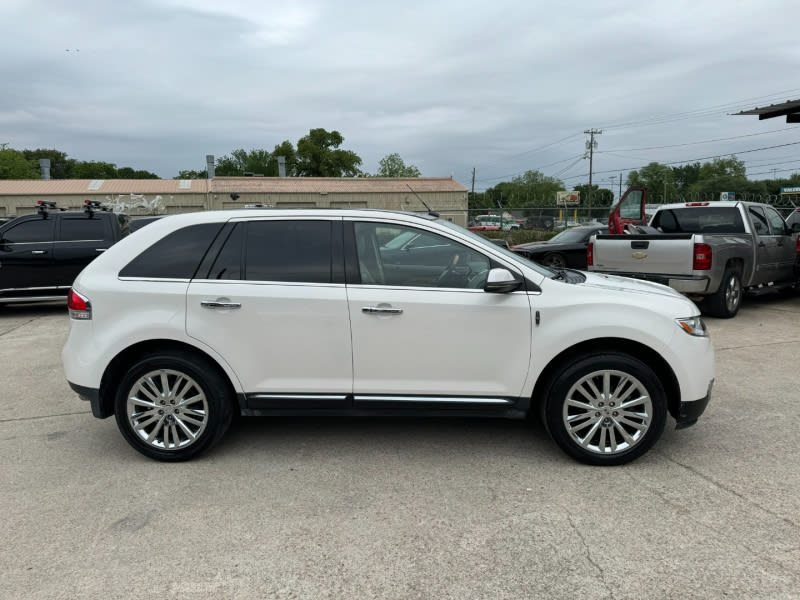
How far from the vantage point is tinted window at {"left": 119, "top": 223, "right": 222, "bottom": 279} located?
398cm

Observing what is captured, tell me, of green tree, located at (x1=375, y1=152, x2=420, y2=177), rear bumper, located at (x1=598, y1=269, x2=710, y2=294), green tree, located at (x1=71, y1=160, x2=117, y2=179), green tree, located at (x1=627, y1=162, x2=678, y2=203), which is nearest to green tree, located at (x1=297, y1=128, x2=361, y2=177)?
green tree, located at (x1=375, y1=152, x2=420, y2=177)

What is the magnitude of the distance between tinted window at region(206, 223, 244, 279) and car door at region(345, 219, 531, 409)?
765mm

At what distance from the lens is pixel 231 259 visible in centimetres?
399

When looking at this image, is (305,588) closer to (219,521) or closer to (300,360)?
(219,521)

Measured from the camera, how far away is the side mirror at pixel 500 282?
3.69 meters

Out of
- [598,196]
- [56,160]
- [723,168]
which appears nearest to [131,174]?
[56,160]

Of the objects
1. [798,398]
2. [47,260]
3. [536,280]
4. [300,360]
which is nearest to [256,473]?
[300,360]

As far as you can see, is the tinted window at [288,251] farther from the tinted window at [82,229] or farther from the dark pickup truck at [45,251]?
the tinted window at [82,229]

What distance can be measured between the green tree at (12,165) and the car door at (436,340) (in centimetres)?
8409

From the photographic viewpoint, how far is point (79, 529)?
316cm

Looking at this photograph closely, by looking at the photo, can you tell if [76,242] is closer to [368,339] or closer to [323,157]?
[368,339]

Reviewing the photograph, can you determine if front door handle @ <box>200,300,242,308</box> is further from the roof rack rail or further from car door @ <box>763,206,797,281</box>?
car door @ <box>763,206,797,281</box>

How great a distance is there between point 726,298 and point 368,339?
743cm

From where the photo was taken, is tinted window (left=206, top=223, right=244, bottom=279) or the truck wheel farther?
the truck wheel
